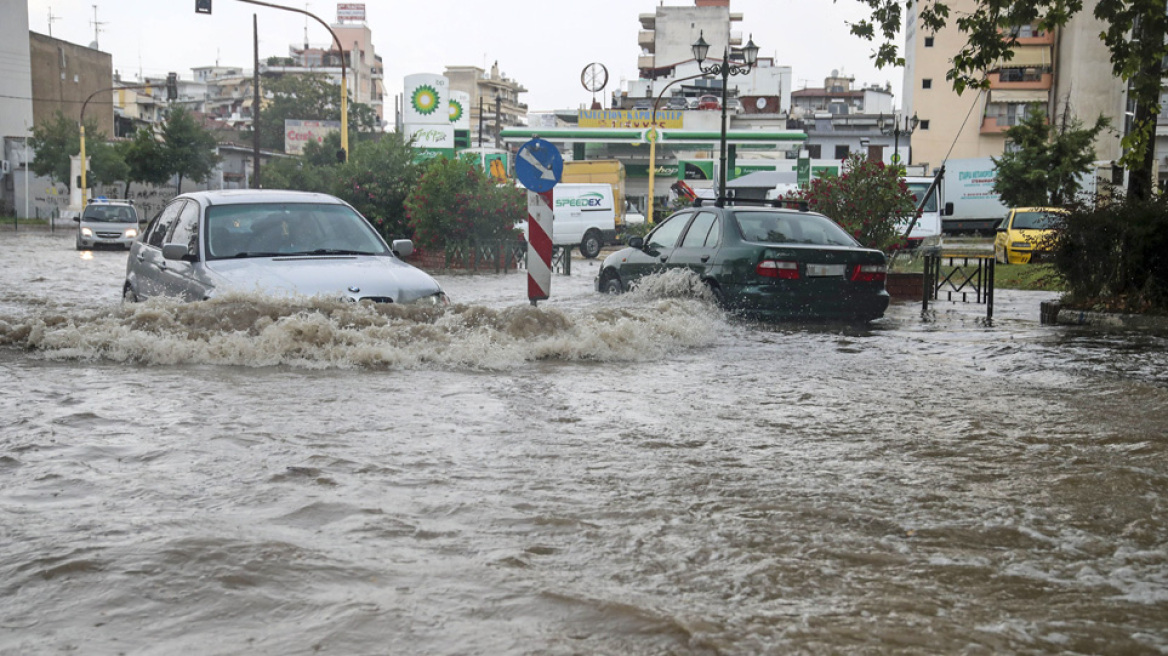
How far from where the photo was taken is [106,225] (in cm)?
3441

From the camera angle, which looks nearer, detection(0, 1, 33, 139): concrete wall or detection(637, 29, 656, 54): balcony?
detection(0, 1, 33, 139): concrete wall

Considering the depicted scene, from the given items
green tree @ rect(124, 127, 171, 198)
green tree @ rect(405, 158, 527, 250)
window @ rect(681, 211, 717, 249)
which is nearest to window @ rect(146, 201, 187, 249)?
window @ rect(681, 211, 717, 249)

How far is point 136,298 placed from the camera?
10039 millimetres

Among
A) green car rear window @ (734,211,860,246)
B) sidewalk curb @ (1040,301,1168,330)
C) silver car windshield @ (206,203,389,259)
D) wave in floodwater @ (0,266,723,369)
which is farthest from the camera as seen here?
sidewalk curb @ (1040,301,1168,330)

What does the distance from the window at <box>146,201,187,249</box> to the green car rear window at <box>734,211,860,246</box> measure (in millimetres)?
5529

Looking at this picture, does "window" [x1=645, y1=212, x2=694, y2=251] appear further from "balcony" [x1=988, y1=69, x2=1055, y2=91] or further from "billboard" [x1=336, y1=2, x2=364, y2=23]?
"billboard" [x1=336, y1=2, x2=364, y2=23]

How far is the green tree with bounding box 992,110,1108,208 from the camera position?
1606 inches

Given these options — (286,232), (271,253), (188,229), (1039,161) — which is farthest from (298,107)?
(271,253)

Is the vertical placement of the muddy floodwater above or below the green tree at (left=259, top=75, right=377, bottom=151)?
below

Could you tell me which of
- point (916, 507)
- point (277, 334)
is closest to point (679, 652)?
point (916, 507)

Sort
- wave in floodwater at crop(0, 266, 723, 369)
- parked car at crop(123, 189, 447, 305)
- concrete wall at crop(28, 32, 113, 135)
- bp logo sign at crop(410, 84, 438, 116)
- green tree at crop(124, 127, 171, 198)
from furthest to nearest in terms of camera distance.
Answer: concrete wall at crop(28, 32, 113, 135), green tree at crop(124, 127, 171, 198), bp logo sign at crop(410, 84, 438, 116), parked car at crop(123, 189, 447, 305), wave in floodwater at crop(0, 266, 723, 369)

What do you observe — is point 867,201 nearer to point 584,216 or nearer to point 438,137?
point 584,216

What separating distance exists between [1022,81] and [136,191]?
176 ft

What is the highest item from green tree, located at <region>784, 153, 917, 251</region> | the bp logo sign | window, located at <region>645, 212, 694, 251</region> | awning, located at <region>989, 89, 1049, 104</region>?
awning, located at <region>989, 89, 1049, 104</region>
